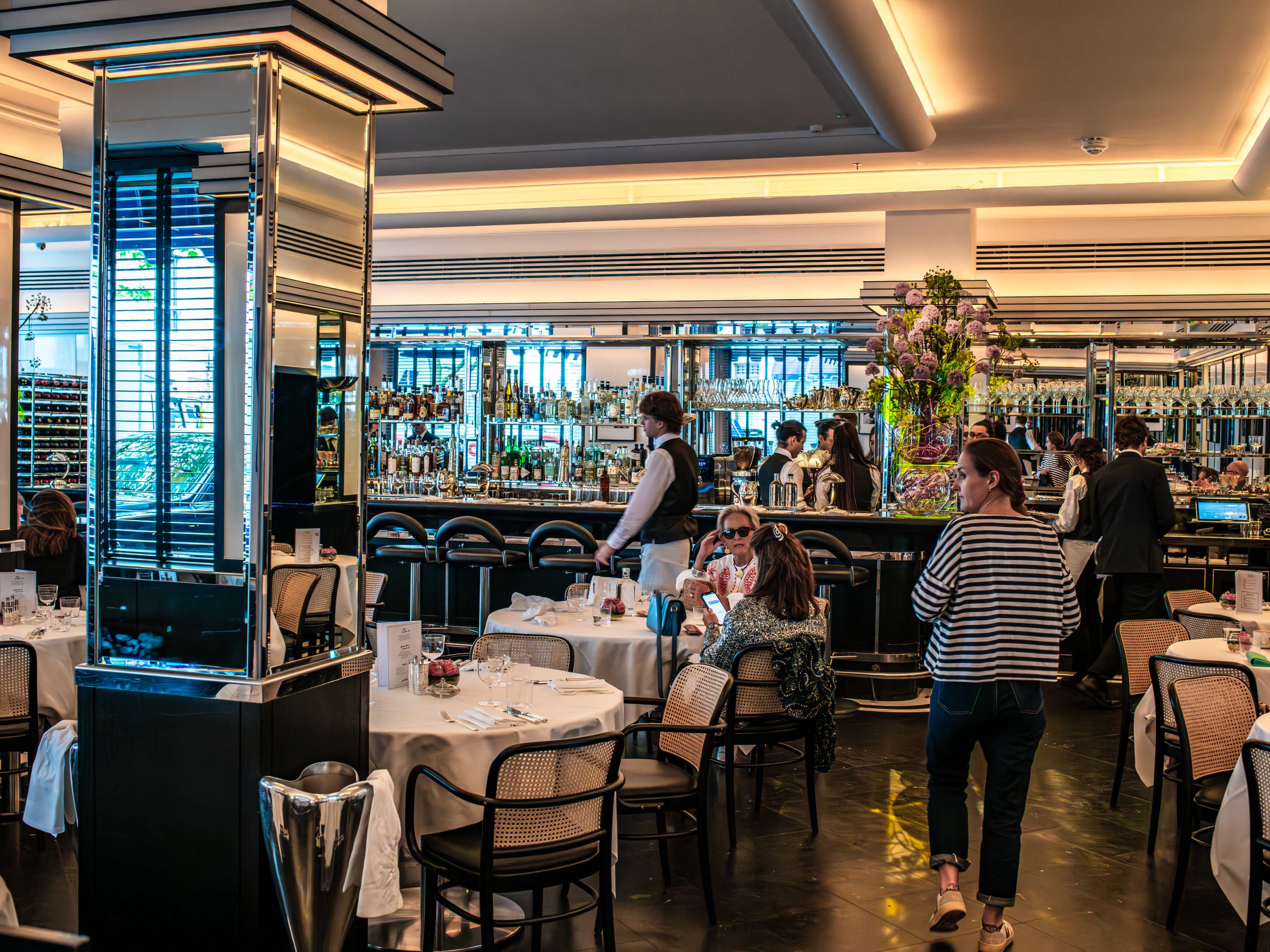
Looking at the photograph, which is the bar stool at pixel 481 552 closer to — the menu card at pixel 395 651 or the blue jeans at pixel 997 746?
the menu card at pixel 395 651

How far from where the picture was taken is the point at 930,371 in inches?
288

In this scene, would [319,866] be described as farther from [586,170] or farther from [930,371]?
[586,170]

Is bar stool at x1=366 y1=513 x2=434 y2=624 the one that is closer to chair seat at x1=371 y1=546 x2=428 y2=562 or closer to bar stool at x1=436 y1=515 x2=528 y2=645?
chair seat at x1=371 y1=546 x2=428 y2=562

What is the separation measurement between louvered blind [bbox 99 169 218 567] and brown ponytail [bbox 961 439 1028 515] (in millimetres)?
2368

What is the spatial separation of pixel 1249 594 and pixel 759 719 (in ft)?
9.31

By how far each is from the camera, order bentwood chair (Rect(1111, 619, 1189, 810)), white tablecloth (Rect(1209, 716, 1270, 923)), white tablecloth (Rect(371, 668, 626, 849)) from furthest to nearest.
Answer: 1. bentwood chair (Rect(1111, 619, 1189, 810))
2. white tablecloth (Rect(1209, 716, 1270, 923))
3. white tablecloth (Rect(371, 668, 626, 849))

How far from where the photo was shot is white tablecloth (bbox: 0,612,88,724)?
15.6 ft

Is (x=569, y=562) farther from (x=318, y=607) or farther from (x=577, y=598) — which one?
(x=318, y=607)

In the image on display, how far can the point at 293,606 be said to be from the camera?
3031mm

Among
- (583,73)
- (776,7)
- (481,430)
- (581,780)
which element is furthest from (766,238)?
(581,780)

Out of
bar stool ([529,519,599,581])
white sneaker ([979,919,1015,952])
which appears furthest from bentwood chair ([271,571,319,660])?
bar stool ([529,519,599,581])

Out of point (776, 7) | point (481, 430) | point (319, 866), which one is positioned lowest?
point (319, 866)

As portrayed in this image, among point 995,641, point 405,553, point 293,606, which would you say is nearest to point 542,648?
point 293,606

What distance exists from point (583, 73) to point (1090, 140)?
352 centimetres
